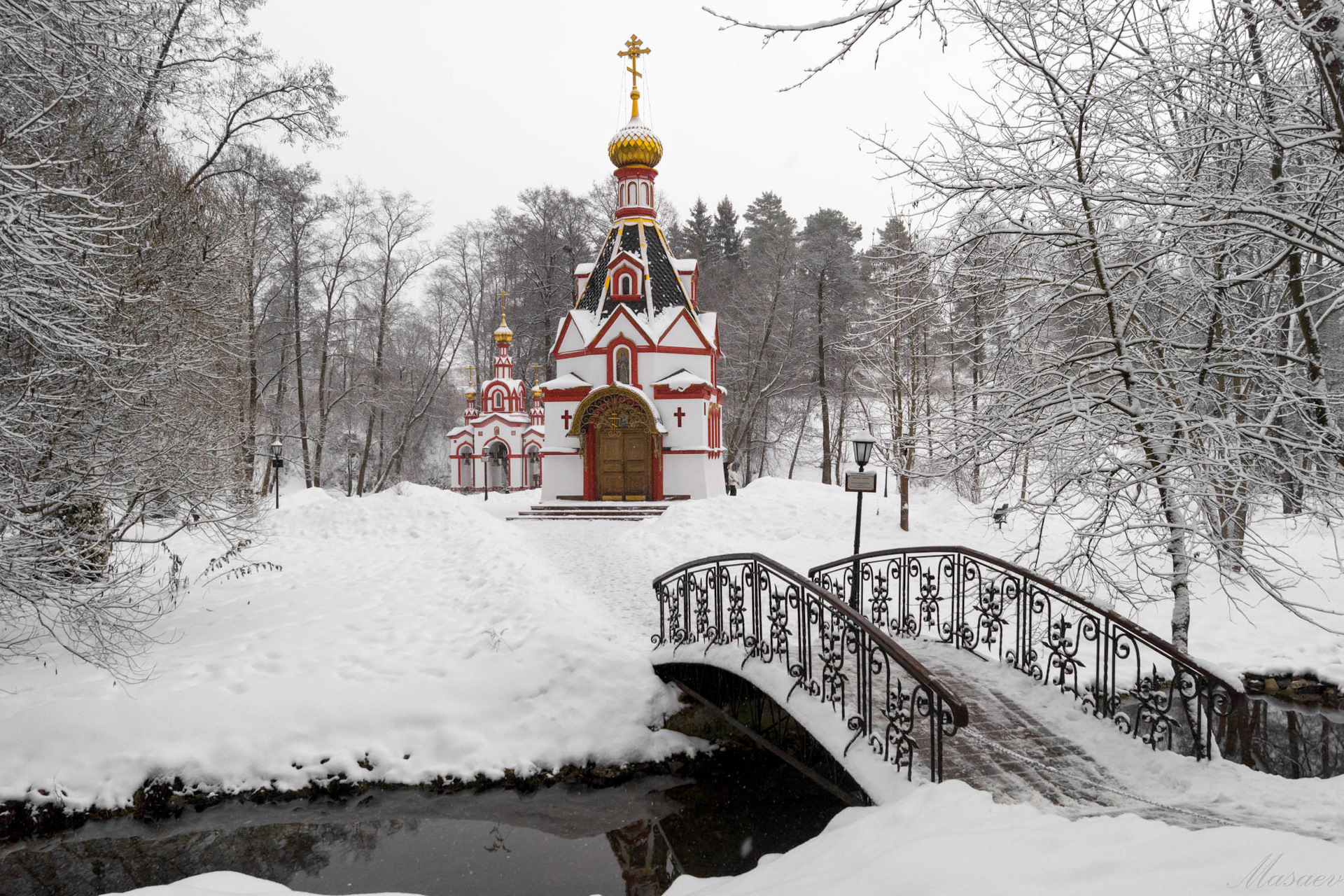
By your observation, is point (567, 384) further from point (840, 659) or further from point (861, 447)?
point (840, 659)

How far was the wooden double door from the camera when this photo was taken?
68.9 ft

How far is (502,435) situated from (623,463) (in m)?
13.3

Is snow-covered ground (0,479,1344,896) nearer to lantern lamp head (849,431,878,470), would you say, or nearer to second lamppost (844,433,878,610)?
→ second lamppost (844,433,878,610)

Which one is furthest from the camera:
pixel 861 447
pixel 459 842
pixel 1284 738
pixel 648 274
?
pixel 648 274

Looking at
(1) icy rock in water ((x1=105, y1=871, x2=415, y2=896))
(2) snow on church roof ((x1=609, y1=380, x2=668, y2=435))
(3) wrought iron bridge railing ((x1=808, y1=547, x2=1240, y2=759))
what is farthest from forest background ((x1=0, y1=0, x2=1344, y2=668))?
(2) snow on church roof ((x1=609, y1=380, x2=668, y2=435))

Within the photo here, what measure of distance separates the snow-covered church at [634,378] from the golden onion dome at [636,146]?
0.03m

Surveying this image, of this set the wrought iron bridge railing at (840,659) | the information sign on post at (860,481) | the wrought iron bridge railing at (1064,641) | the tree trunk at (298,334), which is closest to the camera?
the wrought iron bridge railing at (840,659)

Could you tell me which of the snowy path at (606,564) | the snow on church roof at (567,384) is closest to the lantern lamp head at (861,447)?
the snowy path at (606,564)

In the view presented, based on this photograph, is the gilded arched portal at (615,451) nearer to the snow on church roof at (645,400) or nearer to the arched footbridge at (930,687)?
the snow on church roof at (645,400)

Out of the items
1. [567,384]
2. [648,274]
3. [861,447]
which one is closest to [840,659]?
[861,447]

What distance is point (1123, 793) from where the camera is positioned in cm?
429

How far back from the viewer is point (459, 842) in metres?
6.20

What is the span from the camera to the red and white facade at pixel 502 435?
3278 centimetres

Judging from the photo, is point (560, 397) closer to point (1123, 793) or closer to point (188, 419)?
point (188, 419)
